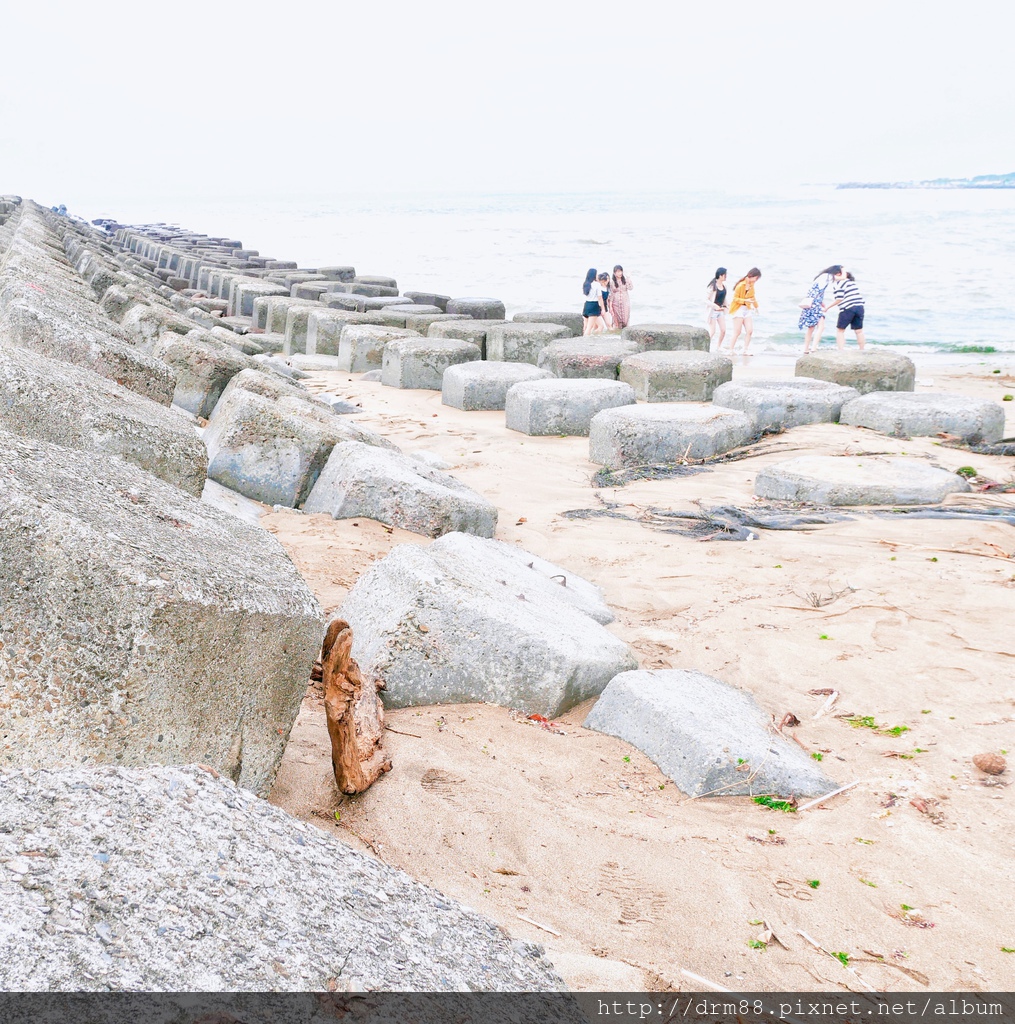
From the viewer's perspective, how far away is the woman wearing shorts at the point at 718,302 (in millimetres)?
14625

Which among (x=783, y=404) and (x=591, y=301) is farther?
(x=591, y=301)

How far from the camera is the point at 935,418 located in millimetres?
7320

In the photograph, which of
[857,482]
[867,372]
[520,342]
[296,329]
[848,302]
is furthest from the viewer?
[848,302]

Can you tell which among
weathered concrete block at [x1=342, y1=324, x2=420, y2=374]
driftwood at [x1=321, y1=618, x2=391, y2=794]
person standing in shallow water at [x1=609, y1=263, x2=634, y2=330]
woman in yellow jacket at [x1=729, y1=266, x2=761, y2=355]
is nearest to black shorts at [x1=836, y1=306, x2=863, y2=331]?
woman in yellow jacket at [x1=729, y1=266, x2=761, y2=355]

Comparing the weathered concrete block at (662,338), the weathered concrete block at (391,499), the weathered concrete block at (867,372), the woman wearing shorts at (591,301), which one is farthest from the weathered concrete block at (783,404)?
the woman wearing shorts at (591,301)

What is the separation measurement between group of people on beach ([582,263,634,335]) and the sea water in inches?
139

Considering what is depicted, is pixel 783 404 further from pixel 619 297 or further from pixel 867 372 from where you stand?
pixel 619 297

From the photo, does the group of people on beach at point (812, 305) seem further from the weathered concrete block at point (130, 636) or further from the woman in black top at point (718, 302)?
the weathered concrete block at point (130, 636)

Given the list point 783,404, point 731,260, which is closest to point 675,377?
point 783,404

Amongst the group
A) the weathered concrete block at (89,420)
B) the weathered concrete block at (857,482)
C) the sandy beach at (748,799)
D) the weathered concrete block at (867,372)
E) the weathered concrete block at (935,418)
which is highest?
the weathered concrete block at (867,372)

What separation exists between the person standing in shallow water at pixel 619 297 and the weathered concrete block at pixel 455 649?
11.8 m

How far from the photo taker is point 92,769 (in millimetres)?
1422

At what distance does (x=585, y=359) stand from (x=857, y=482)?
414 centimetres

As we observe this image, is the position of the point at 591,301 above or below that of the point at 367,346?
above
